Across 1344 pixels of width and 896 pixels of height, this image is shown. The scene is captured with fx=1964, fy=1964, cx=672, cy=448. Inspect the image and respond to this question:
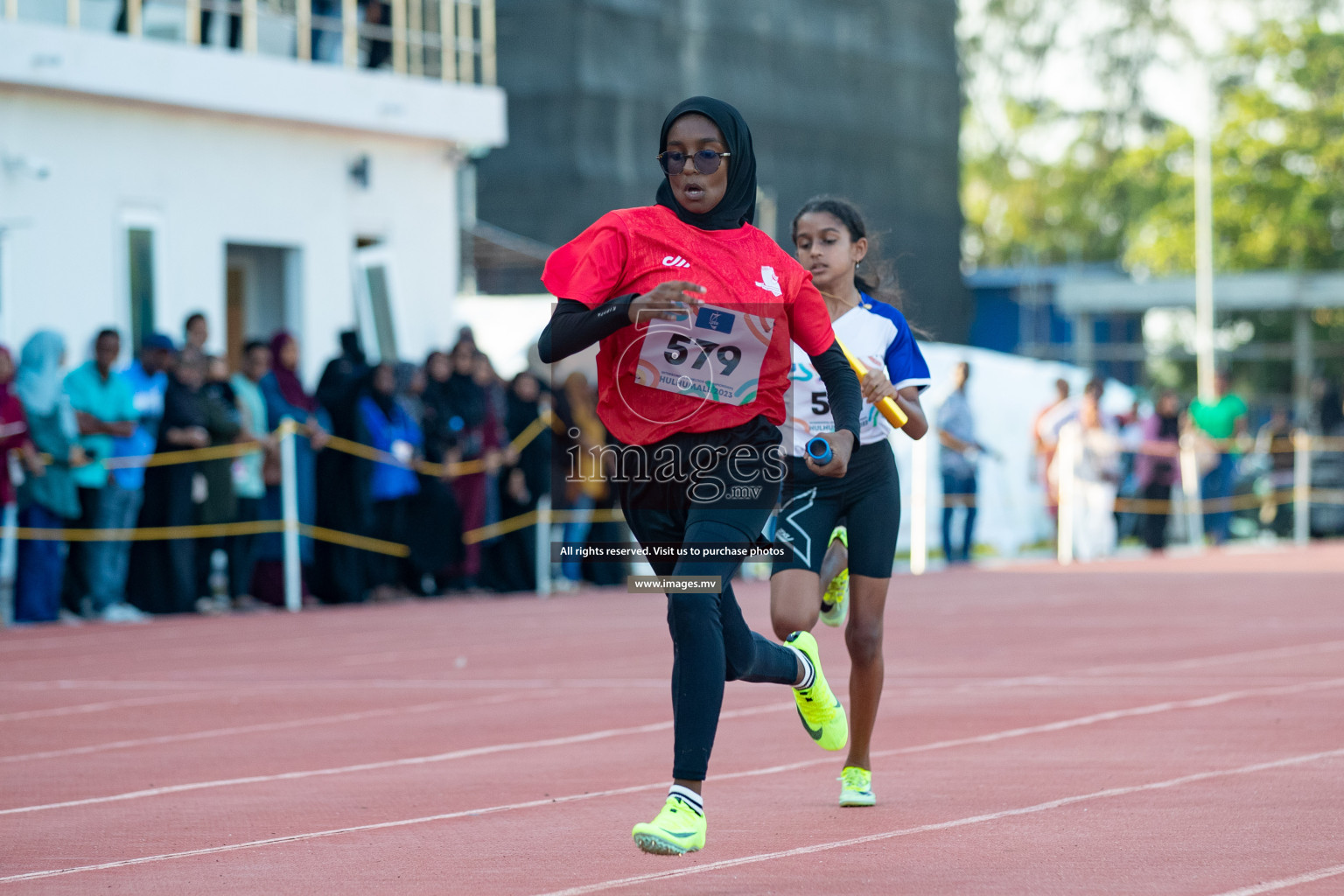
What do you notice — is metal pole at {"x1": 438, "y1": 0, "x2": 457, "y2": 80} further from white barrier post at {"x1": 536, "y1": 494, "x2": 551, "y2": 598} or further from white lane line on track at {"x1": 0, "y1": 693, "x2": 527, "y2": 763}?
white lane line on track at {"x1": 0, "y1": 693, "x2": 527, "y2": 763}

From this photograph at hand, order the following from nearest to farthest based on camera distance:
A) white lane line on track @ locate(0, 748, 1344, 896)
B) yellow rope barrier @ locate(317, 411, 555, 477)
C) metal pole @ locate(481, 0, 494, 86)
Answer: white lane line on track @ locate(0, 748, 1344, 896), yellow rope barrier @ locate(317, 411, 555, 477), metal pole @ locate(481, 0, 494, 86)

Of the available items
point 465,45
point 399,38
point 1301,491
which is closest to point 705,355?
point 399,38

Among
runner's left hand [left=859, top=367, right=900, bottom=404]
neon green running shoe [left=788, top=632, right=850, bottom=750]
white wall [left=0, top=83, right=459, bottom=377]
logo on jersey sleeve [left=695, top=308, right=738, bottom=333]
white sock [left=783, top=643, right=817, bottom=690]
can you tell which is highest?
white wall [left=0, top=83, right=459, bottom=377]

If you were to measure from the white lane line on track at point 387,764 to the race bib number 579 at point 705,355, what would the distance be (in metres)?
2.87

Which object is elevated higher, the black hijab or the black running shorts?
the black hijab

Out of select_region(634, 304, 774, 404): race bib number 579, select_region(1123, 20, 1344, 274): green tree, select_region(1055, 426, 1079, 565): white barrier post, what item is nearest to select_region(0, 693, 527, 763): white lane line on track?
select_region(634, 304, 774, 404): race bib number 579

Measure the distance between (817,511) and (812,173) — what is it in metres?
38.8

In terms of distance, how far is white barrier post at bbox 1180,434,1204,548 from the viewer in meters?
25.2

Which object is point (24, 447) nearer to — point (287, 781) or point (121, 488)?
point (121, 488)

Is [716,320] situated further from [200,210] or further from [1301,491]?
[1301,491]

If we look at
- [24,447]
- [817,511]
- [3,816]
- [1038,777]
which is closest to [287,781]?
[3,816]

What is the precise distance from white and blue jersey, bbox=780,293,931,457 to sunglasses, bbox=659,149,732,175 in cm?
141

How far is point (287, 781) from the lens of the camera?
742 centimetres

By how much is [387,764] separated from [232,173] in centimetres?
1334
